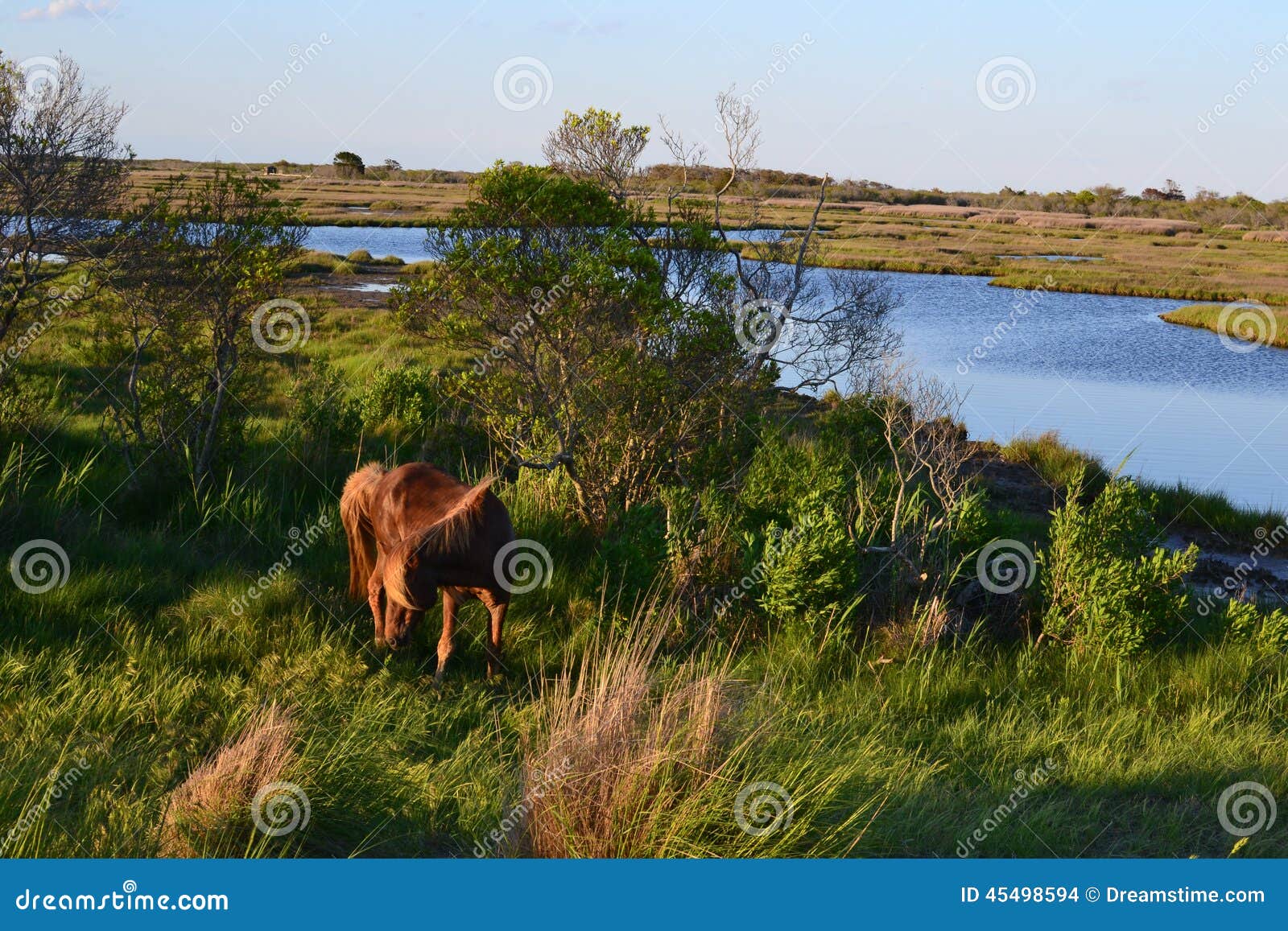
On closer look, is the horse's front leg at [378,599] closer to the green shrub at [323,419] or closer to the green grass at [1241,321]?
the green shrub at [323,419]

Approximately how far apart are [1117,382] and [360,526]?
2373 centimetres

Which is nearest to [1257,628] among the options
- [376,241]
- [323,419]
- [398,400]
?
[323,419]

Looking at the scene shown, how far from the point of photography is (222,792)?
4.55 metres

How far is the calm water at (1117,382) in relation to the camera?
18344 millimetres

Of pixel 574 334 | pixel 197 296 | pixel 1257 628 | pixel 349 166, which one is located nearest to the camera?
pixel 1257 628

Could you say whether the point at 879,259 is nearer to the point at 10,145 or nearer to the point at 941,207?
the point at 10,145

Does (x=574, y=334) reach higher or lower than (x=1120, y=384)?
lower

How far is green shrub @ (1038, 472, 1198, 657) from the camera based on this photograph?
7367 mm

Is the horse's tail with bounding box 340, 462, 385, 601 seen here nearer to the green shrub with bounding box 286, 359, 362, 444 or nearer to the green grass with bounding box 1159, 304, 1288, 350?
the green shrub with bounding box 286, 359, 362, 444

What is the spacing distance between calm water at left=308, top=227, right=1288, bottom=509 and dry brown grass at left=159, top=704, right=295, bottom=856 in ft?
28.2

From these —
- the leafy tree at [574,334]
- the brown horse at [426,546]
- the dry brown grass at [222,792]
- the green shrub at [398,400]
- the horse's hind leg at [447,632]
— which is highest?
the leafy tree at [574,334]

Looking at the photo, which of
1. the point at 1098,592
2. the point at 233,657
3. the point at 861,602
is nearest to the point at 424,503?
the point at 233,657

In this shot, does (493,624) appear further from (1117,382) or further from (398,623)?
(1117,382)

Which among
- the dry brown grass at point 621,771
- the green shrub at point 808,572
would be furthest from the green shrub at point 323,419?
the dry brown grass at point 621,771
